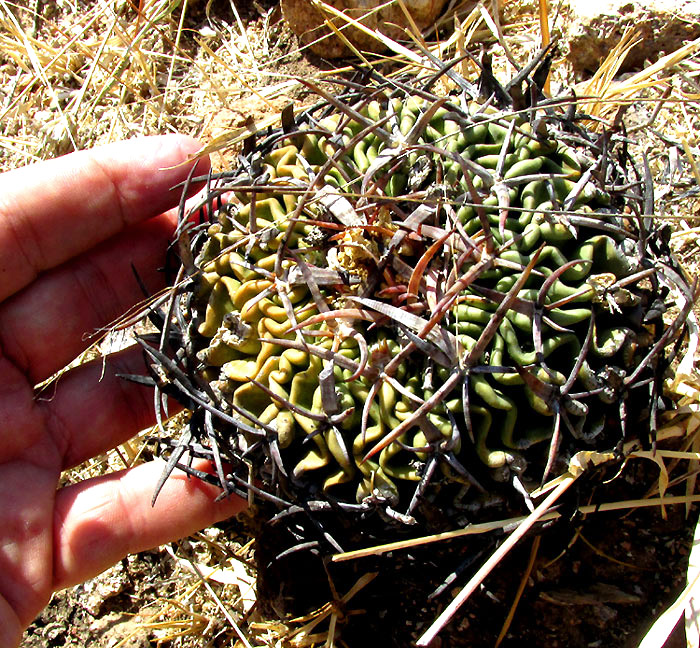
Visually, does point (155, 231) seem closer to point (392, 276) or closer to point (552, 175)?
point (392, 276)

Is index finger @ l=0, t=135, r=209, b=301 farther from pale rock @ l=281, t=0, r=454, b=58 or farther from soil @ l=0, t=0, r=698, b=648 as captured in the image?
pale rock @ l=281, t=0, r=454, b=58

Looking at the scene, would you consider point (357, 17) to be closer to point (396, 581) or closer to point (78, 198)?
point (78, 198)

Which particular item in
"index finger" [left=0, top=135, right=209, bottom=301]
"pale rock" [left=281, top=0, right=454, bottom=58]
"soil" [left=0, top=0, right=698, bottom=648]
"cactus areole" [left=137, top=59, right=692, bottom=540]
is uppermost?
"pale rock" [left=281, top=0, right=454, bottom=58]

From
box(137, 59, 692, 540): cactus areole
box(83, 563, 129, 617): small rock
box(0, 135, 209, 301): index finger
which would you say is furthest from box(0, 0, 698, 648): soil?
box(0, 135, 209, 301): index finger

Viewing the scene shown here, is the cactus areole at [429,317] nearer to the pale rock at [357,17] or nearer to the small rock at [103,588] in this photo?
the small rock at [103,588]

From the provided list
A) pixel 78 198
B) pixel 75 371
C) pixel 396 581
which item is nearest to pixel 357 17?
pixel 78 198

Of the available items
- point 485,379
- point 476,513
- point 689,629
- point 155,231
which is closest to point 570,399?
point 485,379

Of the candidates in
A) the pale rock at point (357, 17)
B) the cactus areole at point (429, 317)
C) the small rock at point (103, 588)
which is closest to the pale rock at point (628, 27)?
the pale rock at point (357, 17)
